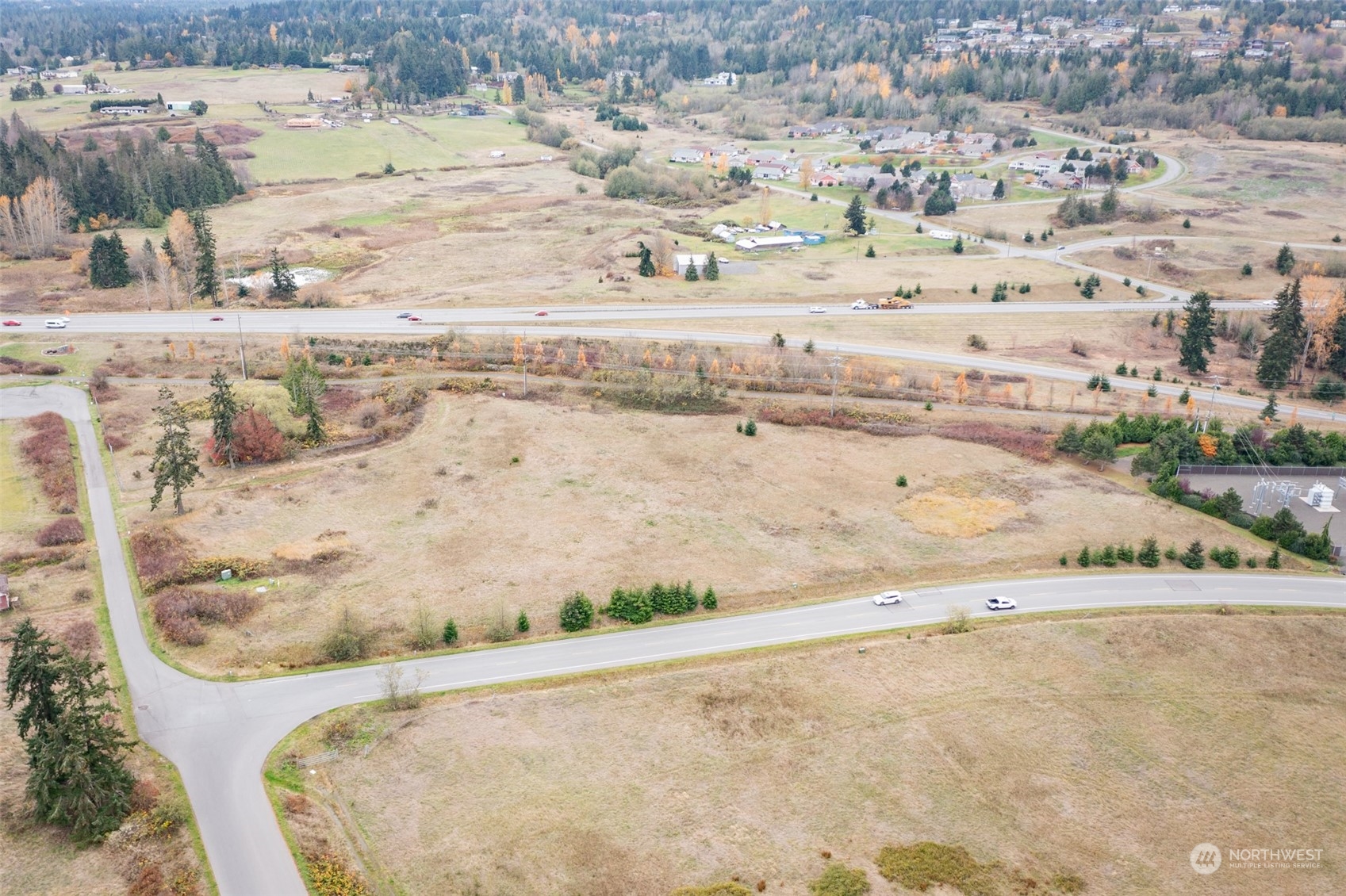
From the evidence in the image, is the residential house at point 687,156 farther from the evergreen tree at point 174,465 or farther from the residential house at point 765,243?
the evergreen tree at point 174,465

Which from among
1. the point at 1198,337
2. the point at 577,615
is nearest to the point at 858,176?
the point at 1198,337

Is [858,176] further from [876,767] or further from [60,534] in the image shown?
[876,767]

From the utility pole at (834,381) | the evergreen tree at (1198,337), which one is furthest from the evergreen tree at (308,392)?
the evergreen tree at (1198,337)

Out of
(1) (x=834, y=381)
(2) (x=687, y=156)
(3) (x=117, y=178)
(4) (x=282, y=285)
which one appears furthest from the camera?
(2) (x=687, y=156)

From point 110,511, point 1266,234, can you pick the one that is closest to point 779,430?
point 110,511

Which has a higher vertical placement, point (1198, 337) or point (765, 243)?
point (765, 243)

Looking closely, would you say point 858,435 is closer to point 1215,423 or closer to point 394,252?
point 1215,423
